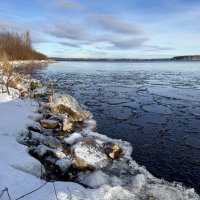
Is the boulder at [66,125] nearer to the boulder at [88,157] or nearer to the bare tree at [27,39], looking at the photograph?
the boulder at [88,157]

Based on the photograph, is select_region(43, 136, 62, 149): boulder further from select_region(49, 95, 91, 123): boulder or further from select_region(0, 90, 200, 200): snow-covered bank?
select_region(49, 95, 91, 123): boulder

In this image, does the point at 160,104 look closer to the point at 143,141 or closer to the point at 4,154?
the point at 143,141

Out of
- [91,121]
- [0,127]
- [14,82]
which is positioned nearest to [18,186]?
[0,127]

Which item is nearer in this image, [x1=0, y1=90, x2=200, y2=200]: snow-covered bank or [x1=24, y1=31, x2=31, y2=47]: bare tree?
[x1=0, y1=90, x2=200, y2=200]: snow-covered bank

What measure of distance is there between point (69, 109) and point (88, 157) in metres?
4.06

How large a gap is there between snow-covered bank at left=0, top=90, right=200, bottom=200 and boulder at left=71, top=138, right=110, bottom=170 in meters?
0.15

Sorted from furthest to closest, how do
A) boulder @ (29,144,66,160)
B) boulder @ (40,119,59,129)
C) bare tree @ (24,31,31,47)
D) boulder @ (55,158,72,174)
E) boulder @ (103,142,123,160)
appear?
1. bare tree @ (24,31,31,47)
2. boulder @ (40,119,59,129)
3. boulder @ (103,142,123,160)
4. boulder @ (29,144,66,160)
5. boulder @ (55,158,72,174)

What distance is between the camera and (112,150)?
6531 millimetres

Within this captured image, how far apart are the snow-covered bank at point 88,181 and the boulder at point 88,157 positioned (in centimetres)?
15

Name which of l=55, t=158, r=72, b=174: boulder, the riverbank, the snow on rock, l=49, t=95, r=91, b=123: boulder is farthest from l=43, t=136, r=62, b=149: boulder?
l=49, t=95, r=91, b=123: boulder

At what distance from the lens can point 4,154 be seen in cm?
531

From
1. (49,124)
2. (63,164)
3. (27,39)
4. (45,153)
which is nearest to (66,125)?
(49,124)

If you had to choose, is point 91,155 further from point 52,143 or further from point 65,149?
point 52,143

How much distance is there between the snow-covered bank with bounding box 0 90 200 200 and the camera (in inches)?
169
